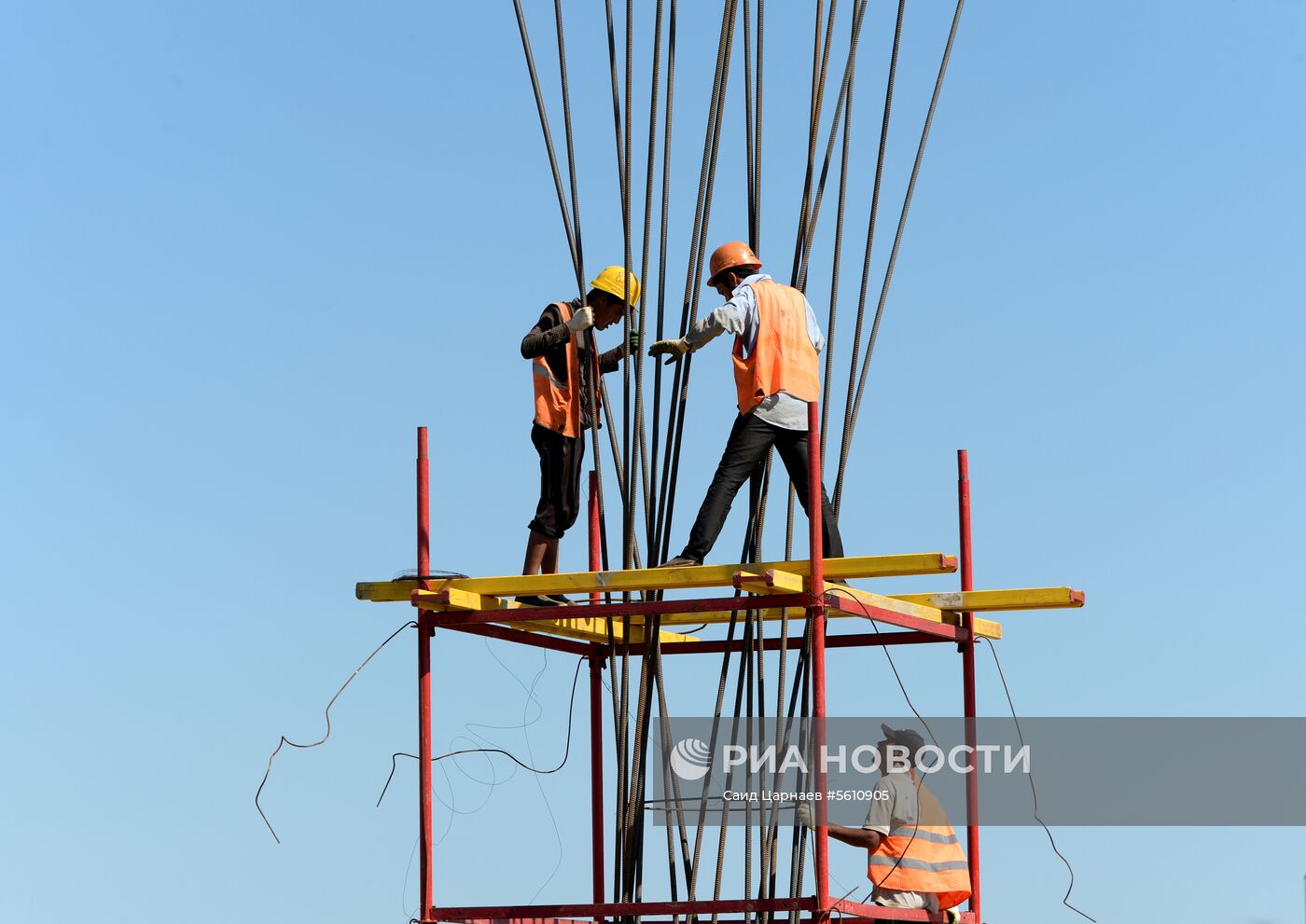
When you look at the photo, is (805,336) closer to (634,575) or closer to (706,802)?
(634,575)

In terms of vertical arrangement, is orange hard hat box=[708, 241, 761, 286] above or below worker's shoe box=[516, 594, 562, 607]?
above

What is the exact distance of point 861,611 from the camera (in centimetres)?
1259

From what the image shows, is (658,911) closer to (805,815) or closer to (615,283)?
(805,815)

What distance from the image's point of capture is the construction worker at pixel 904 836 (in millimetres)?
12641

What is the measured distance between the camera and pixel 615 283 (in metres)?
14.3

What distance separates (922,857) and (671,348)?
338cm

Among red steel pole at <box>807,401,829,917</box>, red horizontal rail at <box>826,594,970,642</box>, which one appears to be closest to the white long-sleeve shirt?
red steel pole at <box>807,401,829,917</box>

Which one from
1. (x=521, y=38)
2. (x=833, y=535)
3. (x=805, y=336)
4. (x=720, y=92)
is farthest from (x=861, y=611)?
(x=521, y=38)

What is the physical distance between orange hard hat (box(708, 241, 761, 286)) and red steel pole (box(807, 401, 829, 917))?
1623 millimetres

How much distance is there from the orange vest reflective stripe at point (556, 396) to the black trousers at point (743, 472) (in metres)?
1.46

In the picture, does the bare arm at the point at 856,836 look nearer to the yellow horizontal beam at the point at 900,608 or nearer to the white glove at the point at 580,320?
the yellow horizontal beam at the point at 900,608

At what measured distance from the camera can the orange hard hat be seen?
13.4 metres

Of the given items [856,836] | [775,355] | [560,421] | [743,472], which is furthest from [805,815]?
[560,421]

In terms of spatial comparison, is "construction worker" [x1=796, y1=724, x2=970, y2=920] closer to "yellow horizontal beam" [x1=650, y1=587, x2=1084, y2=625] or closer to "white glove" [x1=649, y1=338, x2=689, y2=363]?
"yellow horizontal beam" [x1=650, y1=587, x2=1084, y2=625]
